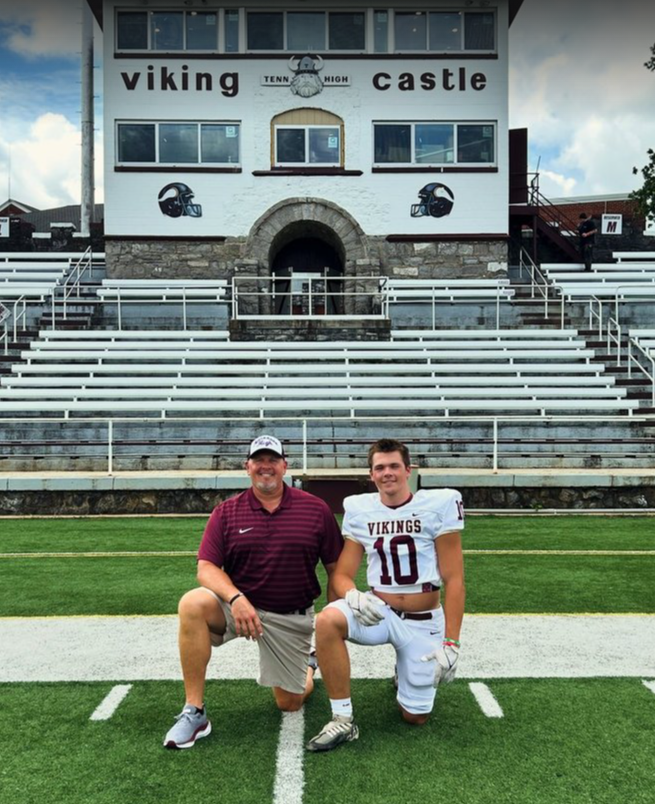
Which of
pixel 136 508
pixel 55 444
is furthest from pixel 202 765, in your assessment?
pixel 55 444

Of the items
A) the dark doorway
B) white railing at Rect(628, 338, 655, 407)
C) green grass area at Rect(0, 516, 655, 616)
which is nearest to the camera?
green grass area at Rect(0, 516, 655, 616)

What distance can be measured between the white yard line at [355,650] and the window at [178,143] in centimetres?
1598

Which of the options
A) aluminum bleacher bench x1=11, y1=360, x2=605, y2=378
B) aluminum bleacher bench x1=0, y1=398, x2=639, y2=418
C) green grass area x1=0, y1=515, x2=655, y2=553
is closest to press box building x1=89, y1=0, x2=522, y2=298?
aluminum bleacher bench x1=11, y1=360, x2=605, y2=378

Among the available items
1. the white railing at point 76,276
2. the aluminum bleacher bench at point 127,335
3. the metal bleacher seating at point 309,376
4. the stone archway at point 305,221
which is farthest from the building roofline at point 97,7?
the metal bleacher seating at point 309,376

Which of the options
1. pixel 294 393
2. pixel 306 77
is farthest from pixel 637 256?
pixel 294 393

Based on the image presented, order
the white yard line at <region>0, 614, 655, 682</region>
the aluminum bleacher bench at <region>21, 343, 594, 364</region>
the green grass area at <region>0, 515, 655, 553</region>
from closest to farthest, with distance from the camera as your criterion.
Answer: the white yard line at <region>0, 614, 655, 682</region>, the green grass area at <region>0, 515, 655, 553</region>, the aluminum bleacher bench at <region>21, 343, 594, 364</region>

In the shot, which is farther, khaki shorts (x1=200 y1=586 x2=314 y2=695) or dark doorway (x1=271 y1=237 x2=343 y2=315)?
dark doorway (x1=271 y1=237 x2=343 y2=315)

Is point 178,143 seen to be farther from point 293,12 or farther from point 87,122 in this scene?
point 87,122

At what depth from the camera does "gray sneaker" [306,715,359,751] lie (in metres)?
3.21

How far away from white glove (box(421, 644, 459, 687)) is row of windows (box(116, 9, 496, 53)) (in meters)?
18.7

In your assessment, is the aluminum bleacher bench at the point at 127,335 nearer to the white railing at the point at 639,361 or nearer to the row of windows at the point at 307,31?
the white railing at the point at 639,361

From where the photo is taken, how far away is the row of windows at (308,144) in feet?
63.0

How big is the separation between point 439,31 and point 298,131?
4361mm

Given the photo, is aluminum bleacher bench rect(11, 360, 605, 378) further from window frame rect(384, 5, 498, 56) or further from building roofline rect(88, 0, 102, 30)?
building roofline rect(88, 0, 102, 30)
